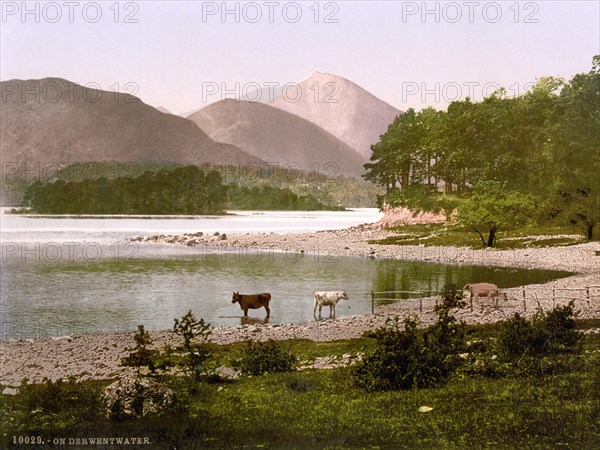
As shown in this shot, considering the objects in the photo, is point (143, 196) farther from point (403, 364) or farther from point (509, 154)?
point (403, 364)

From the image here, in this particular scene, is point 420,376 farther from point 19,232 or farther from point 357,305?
point 19,232

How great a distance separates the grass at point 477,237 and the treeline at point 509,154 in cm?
157

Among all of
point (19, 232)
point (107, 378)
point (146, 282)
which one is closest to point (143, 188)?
point (19, 232)

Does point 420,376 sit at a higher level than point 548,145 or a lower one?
lower

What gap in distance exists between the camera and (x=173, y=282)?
47.5 m

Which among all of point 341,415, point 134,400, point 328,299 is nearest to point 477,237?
point 328,299

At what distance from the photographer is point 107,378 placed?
62.5ft

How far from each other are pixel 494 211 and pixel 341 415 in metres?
57.7

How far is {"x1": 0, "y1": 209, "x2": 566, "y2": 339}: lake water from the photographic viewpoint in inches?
1336

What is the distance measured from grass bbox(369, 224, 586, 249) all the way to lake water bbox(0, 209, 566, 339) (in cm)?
1139

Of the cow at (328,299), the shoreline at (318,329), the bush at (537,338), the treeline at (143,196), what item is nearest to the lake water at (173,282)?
the cow at (328,299)

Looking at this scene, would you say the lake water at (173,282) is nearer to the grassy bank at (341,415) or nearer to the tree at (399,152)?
the grassy bank at (341,415)

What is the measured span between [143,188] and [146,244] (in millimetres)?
97255

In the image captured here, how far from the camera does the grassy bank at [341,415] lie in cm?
1123
